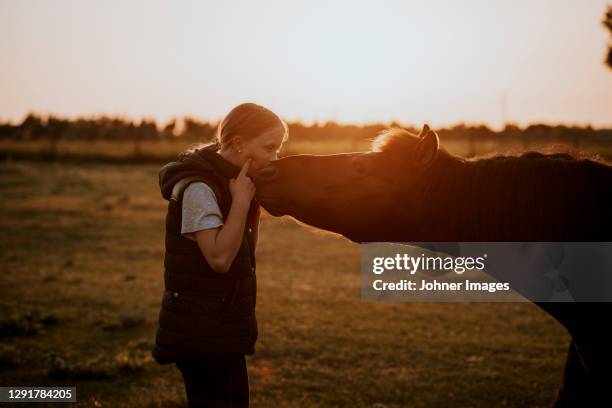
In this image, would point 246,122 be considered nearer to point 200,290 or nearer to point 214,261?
point 214,261

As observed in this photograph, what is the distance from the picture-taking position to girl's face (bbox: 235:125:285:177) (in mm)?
3182

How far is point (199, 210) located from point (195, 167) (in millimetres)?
286

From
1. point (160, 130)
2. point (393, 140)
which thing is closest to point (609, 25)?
point (393, 140)

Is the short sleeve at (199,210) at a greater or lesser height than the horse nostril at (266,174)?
lesser

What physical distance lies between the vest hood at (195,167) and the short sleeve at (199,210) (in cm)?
12

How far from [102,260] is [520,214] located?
31.2 feet

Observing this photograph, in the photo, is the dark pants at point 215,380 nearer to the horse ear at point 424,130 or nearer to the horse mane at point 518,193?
the horse mane at point 518,193

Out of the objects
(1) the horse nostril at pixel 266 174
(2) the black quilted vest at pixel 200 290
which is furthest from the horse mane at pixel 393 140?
(2) the black quilted vest at pixel 200 290

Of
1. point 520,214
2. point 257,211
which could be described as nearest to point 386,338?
point 257,211

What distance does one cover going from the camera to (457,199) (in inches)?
113

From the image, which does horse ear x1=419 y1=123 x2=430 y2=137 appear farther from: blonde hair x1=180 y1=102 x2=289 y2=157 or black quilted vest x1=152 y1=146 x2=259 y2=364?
black quilted vest x1=152 y1=146 x2=259 y2=364

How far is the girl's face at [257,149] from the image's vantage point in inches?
125

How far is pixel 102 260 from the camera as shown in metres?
10.9

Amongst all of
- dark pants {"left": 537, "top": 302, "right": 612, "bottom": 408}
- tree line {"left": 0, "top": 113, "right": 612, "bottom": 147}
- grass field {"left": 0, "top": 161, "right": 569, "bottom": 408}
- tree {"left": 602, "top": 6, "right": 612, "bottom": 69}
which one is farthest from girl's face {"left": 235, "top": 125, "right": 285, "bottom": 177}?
tree line {"left": 0, "top": 113, "right": 612, "bottom": 147}
